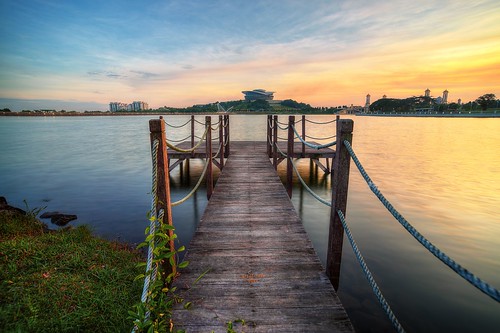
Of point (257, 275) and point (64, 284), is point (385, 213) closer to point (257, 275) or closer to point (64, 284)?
point (257, 275)

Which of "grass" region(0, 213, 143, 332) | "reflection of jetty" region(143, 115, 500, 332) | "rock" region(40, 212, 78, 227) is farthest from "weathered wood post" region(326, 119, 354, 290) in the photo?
"rock" region(40, 212, 78, 227)

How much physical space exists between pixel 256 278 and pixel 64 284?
10.2ft

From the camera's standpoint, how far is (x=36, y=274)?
4062mm

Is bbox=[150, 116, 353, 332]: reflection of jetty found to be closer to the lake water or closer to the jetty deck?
the jetty deck

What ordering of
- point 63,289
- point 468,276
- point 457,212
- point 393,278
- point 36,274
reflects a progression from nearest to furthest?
point 468,276
point 63,289
point 36,274
point 393,278
point 457,212

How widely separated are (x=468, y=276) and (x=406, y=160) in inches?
810

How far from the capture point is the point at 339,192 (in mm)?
3143

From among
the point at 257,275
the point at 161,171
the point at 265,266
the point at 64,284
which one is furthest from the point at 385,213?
the point at 64,284

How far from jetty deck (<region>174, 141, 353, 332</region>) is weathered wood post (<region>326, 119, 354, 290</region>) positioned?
222 millimetres

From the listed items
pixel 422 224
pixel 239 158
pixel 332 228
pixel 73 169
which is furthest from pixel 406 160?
pixel 73 169

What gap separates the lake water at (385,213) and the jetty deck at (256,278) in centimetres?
214

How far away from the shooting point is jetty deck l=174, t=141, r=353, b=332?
8.11 ft

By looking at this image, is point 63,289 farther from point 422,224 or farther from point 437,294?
point 422,224

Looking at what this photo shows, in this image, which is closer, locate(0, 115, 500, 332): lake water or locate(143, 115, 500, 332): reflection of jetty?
locate(143, 115, 500, 332): reflection of jetty
